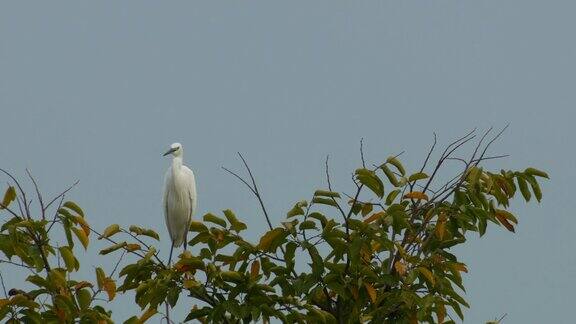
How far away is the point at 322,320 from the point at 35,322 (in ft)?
4.50

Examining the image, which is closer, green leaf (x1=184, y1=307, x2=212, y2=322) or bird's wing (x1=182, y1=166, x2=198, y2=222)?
green leaf (x1=184, y1=307, x2=212, y2=322)

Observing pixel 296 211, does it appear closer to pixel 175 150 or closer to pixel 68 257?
pixel 68 257

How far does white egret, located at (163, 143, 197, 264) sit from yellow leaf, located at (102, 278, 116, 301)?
20.8 feet

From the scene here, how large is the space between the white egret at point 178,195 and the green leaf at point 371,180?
6.77m

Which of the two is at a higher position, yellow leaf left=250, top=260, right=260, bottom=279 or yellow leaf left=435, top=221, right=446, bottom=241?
yellow leaf left=250, top=260, right=260, bottom=279

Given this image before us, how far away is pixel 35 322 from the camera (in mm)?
5059

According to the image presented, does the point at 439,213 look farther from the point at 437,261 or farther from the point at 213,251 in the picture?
the point at 213,251

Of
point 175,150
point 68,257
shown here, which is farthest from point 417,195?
point 175,150

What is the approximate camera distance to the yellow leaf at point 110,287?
5.31 m

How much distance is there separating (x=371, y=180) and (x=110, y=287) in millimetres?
1424

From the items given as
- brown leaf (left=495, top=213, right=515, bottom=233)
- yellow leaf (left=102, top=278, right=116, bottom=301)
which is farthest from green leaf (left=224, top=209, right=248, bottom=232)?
brown leaf (left=495, top=213, right=515, bottom=233)

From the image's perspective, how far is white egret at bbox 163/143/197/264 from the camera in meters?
11.8

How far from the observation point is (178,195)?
11891mm

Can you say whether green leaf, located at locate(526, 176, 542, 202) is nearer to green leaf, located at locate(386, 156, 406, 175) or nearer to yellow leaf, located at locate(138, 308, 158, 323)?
green leaf, located at locate(386, 156, 406, 175)
